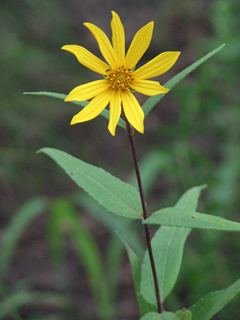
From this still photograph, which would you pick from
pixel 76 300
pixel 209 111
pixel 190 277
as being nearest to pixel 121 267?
pixel 76 300

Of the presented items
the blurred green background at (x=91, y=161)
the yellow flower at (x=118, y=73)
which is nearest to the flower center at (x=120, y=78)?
the yellow flower at (x=118, y=73)

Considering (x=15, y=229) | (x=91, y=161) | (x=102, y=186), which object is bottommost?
(x=15, y=229)

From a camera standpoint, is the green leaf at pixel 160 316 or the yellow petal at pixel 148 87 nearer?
the yellow petal at pixel 148 87

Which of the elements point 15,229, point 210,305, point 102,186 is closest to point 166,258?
point 210,305

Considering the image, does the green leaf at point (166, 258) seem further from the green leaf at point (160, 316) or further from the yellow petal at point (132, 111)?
the yellow petal at point (132, 111)

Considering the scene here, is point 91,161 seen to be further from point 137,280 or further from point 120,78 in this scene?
point 120,78

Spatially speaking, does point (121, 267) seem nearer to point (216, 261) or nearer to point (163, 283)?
point (216, 261)
